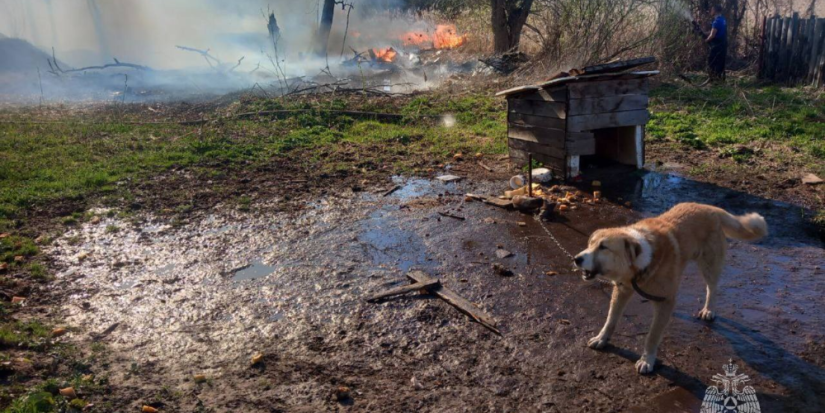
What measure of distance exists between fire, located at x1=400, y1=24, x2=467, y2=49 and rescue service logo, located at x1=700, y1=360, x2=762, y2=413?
21928mm

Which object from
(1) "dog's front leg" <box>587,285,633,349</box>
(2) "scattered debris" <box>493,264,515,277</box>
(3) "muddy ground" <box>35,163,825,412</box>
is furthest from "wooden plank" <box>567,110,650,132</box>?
(1) "dog's front leg" <box>587,285,633,349</box>

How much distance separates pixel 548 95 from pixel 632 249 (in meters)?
5.03

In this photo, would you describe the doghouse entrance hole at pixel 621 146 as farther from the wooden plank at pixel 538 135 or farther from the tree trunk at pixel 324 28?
the tree trunk at pixel 324 28

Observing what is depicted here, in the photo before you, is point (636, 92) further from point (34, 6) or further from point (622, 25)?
point (34, 6)

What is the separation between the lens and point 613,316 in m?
4.38

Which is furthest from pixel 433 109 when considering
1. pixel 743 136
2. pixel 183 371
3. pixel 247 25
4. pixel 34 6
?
pixel 34 6

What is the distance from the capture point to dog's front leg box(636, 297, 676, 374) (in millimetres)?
4074

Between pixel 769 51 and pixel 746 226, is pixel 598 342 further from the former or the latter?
pixel 769 51

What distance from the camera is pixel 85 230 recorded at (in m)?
7.32

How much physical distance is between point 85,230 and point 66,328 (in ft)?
9.14

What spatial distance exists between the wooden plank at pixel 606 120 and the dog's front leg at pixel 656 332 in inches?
181

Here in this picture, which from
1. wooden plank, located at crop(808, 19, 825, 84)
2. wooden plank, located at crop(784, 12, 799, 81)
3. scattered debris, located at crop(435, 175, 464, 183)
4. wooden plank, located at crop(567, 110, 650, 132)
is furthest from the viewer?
wooden plank, located at crop(784, 12, 799, 81)

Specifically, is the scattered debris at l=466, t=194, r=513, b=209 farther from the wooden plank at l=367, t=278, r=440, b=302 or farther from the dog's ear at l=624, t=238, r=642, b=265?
the dog's ear at l=624, t=238, r=642, b=265

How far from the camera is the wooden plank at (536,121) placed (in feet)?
27.8
